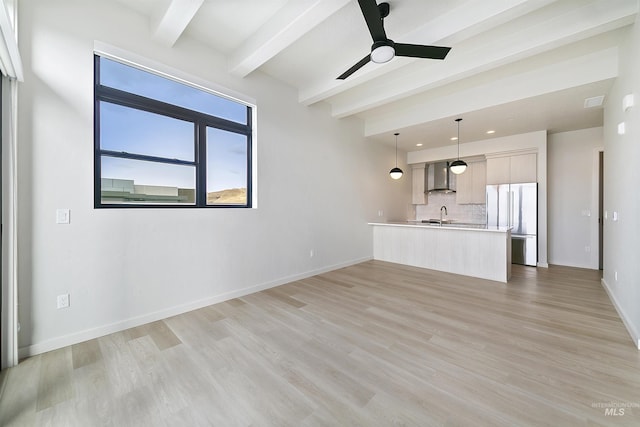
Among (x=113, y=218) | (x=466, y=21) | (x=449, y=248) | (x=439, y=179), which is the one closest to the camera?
(x=466, y=21)

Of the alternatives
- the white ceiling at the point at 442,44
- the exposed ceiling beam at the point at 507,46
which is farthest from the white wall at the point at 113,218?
the exposed ceiling beam at the point at 507,46

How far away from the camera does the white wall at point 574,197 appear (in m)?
4.94

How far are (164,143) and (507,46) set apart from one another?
4.06 m

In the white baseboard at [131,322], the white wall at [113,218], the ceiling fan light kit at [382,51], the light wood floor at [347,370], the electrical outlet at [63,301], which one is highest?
the ceiling fan light kit at [382,51]

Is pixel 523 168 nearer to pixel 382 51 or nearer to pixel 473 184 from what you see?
pixel 473 184

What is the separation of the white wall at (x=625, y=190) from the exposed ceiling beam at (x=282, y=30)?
290cm

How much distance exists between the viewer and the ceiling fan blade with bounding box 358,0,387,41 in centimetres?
182

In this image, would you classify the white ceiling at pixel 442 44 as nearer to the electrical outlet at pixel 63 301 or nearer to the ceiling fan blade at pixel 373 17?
the ceiling fan blade at pixel 373 17

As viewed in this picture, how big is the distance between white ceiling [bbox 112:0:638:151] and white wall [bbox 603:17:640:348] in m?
0.33

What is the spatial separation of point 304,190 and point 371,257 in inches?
102

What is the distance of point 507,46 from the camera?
2.82 metres

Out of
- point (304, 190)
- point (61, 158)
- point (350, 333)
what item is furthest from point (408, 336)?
point (61, 158)

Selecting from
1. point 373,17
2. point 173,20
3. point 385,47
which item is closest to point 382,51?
point 385,47

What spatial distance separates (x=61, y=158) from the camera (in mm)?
2242
